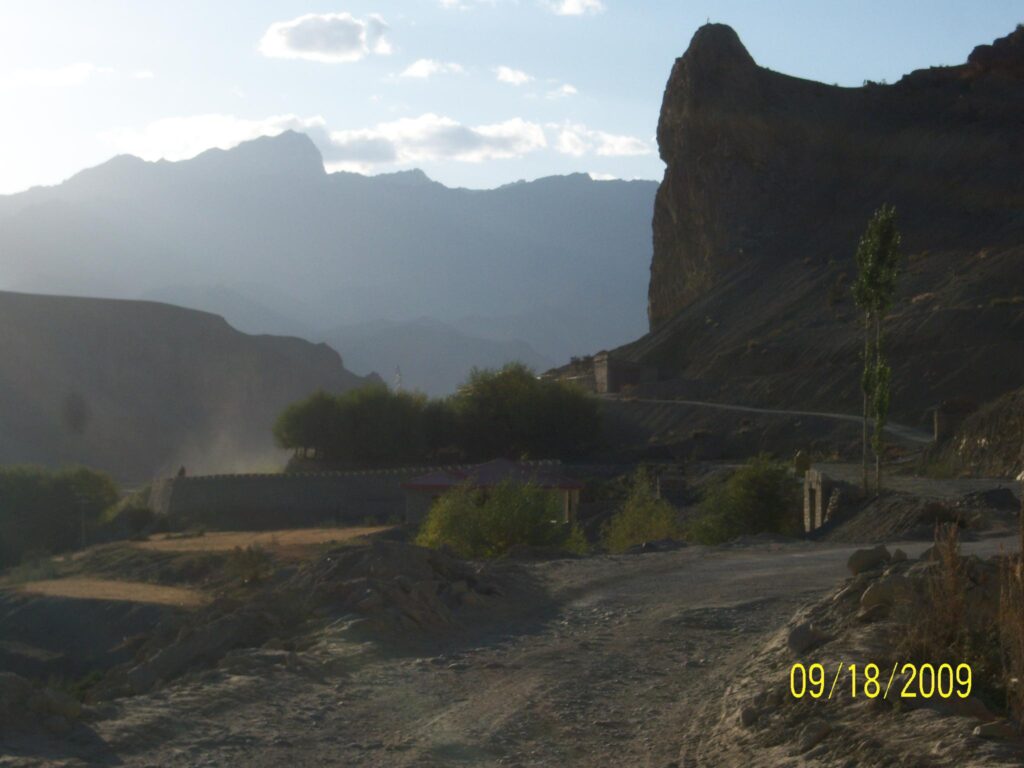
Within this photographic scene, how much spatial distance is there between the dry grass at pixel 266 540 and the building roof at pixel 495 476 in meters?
2.27

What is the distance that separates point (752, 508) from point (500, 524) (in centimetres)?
901

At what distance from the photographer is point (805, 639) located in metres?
10.0

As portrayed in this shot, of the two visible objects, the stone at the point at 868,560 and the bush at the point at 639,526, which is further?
the bush at the point at 639,526

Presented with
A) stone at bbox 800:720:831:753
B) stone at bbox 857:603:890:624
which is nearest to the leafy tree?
stone at bbox 857:603:890:624

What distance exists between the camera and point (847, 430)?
5731 centimetres

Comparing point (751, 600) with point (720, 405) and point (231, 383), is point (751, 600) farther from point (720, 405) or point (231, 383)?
point (231, 383)

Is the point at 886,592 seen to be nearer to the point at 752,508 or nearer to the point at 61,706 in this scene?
the point at 61,706

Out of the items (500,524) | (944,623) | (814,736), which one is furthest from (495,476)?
(814,736)

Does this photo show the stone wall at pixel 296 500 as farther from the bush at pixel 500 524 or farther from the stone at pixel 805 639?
the stone at pixel 805 639

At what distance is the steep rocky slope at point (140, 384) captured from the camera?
329ft

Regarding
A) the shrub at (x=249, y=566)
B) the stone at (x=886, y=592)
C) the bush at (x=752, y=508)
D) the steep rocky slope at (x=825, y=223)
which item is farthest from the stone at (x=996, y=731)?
the steep rocky slope at (x=825, y=223)

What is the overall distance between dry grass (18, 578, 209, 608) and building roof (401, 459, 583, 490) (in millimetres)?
8146

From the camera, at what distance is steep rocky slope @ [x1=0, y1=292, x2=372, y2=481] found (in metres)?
100

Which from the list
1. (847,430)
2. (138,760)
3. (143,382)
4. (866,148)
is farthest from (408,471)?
(143,382)
